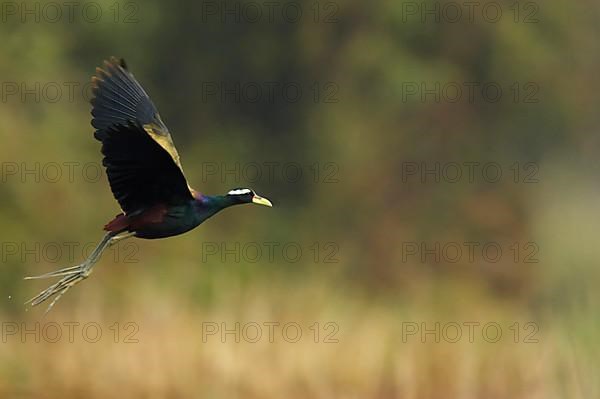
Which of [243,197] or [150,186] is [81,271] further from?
[243,197]

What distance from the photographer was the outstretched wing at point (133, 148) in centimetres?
518

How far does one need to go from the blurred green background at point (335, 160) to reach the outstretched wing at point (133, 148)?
198 inches

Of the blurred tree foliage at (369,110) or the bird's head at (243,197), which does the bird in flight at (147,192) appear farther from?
the blurred tree foliage at (369,110)

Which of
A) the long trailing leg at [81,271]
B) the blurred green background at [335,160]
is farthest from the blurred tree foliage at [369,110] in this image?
the long trailing leg at [81,271]

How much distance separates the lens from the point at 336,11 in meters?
15.1

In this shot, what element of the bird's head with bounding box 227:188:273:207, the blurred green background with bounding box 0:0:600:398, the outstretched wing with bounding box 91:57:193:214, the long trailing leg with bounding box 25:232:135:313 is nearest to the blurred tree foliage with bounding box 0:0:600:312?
the blurred green background with bounding box 0:0:600:398

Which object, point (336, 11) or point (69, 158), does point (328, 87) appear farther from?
point (69, 158)

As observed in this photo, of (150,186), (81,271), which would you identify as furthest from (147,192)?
(81,271)

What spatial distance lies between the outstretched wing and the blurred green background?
16.5 ft

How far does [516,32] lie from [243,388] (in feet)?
21.7

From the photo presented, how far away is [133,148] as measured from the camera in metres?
5.23

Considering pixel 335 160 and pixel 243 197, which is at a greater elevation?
pixel 243 197

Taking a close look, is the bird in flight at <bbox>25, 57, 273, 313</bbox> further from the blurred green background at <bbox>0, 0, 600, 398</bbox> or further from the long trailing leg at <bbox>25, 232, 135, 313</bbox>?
the blurred green background at <bbox>0, 0, 600, 398</bbox>

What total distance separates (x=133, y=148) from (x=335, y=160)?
975cm
